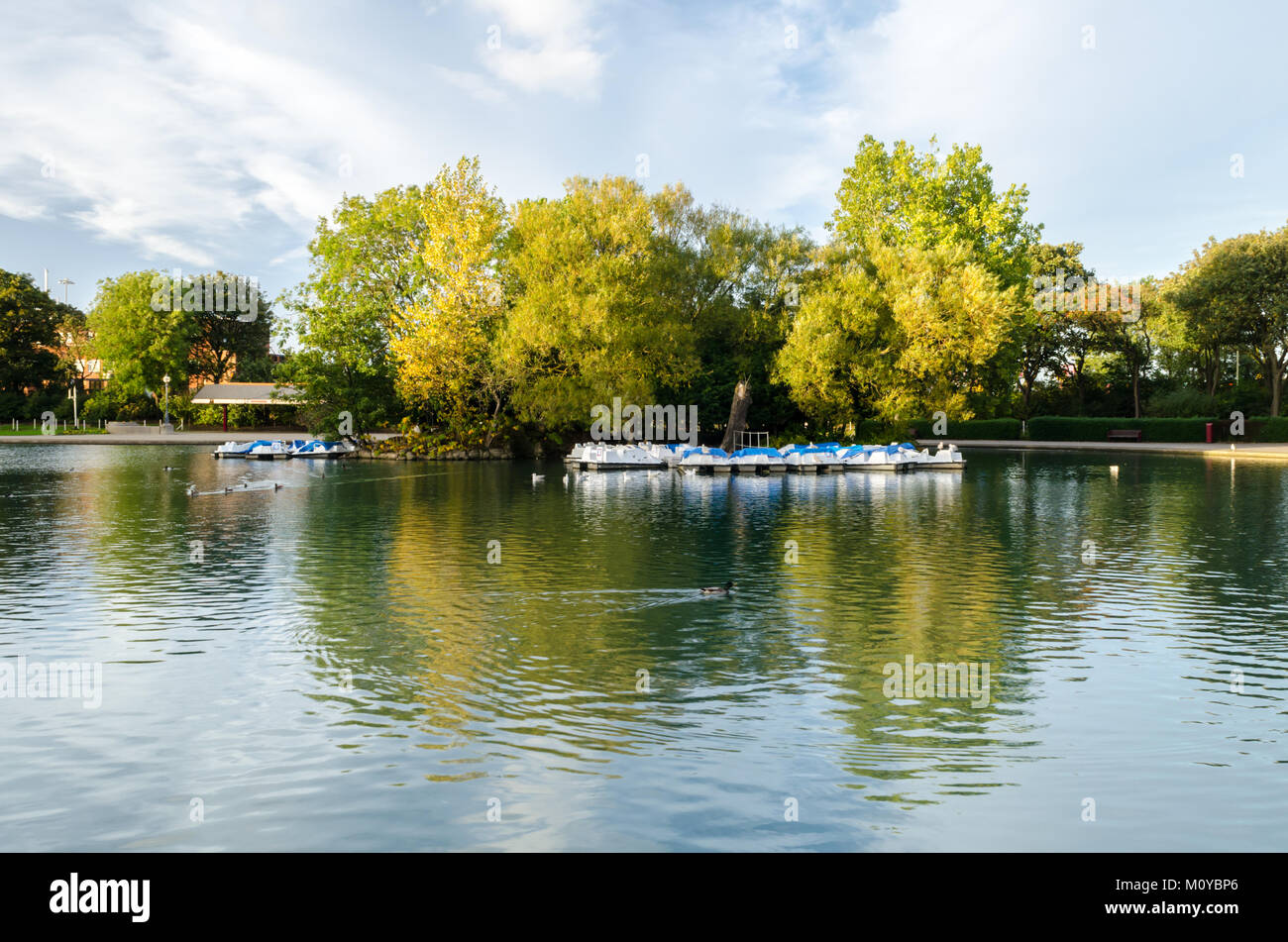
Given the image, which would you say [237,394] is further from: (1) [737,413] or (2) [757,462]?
(2) [757,462]

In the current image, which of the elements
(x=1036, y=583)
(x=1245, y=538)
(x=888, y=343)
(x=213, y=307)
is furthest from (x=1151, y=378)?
(x=213, y=307)

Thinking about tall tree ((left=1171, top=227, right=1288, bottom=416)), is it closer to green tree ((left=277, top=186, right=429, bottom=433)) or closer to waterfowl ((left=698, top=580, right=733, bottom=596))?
green tree ((left=277, top=186, right=429, bottom=433))

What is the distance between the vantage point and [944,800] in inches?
281

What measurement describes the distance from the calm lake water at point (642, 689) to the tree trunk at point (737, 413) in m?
35.5

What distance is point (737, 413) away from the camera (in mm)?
59312

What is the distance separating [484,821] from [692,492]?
97.0 ft

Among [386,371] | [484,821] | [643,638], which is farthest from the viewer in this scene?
[386,371]

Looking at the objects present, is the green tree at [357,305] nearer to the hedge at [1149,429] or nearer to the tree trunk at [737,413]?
the tree trunk at [737,413]

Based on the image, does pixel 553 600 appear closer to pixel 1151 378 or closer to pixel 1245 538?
pixel 1245 538

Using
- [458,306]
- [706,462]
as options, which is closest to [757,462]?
[706,462]

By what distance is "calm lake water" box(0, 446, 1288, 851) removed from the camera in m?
6.90

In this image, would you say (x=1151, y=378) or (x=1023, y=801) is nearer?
(x=1023, y=801)

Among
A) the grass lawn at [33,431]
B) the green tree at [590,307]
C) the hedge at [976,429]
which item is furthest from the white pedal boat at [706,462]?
the grass lawn at [33,431]
